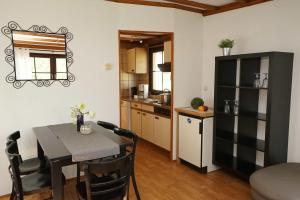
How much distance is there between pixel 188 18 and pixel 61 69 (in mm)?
2236

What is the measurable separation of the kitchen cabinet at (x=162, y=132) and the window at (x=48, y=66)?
1.92 m

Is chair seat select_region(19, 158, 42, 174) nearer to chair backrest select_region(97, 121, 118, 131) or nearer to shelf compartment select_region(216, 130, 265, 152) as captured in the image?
chair backrest select_region(97, 121, 118, 131)

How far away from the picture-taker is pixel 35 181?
2.23 metres

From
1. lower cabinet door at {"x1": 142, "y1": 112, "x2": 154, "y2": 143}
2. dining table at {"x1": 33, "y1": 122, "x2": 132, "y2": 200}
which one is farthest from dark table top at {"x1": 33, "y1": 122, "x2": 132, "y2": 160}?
lower cabinet door at {"x1": 142, "y1": 112, "x2": 154, "y2": 143}

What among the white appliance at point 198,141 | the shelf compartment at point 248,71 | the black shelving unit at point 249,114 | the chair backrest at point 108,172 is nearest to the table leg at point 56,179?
the chair backrest at point 108,172

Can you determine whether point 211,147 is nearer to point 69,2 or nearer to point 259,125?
point 259,125

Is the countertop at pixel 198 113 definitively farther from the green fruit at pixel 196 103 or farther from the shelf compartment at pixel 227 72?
the shelf compartment at pixel 227 72

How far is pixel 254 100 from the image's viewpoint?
129 inches

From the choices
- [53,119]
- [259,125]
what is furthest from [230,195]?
[53,119]

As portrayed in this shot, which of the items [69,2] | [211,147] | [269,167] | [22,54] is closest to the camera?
[269,167]

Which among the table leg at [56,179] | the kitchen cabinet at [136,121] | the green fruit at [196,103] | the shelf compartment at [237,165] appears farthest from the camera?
the kitchen cabinet at [136,121]

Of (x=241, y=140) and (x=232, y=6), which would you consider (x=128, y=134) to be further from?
(x=232, y=6)

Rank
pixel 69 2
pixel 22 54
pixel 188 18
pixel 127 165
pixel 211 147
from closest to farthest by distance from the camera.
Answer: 1. pixel 127 165
2. pixel 22 54
3. pixel 69 2
4. pixel 211 147
5. pixel 188 18

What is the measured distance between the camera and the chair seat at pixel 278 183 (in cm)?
213
